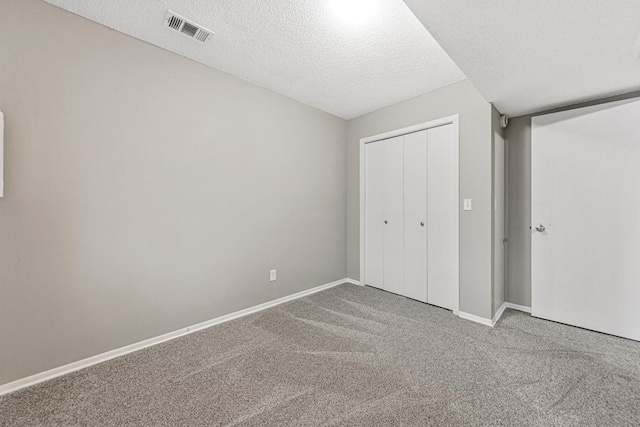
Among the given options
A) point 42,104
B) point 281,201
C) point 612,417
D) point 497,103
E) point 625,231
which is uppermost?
point 497,103

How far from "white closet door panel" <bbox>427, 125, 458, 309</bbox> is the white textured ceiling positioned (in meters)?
0.65

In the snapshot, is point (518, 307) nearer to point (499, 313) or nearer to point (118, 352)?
point (499, 313)

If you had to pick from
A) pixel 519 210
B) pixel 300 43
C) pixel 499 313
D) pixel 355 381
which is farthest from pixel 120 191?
pixel 519 210

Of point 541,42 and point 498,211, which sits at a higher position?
point 541,42

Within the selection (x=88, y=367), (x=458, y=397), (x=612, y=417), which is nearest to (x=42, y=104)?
(x=88, y=367)

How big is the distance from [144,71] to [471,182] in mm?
3005

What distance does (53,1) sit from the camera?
1610 mm

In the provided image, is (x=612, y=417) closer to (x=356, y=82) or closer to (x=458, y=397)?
(x=458, y=397)

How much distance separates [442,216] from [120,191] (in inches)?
116

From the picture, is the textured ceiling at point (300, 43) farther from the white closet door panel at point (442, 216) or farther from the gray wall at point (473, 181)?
the white closet door panel at point (442, 216)

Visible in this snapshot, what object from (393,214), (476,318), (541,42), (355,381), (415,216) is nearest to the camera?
(541,42)

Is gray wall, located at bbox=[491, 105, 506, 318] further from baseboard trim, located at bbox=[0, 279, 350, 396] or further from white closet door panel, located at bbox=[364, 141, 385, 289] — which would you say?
baseboard trim, located at bbox=[0, 279, 350, 396]

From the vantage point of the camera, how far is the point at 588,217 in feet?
7.55

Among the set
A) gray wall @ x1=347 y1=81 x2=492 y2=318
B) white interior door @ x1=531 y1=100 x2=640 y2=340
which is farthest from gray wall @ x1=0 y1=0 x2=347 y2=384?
white interior door @ x1=531 y1=100 x2=640 y2=340
